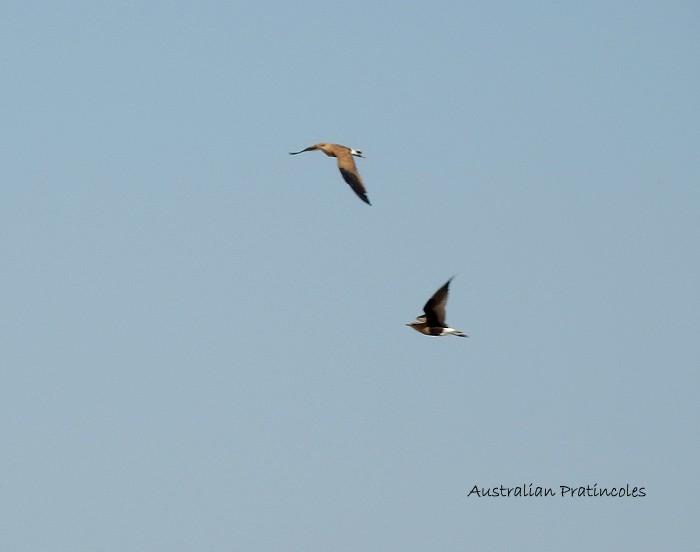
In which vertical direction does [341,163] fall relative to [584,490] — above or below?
above

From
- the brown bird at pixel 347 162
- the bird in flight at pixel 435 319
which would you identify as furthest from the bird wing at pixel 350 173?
the bird in flight at pixel 435 319

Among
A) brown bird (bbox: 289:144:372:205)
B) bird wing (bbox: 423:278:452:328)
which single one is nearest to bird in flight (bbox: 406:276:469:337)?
bird wing (bbox: 423:278:452:328)

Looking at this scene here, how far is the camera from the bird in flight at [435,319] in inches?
2244

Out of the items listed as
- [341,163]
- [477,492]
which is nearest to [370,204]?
[341,163]

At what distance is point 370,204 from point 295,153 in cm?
530

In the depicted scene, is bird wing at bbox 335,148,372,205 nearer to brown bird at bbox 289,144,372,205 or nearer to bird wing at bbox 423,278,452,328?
brown bird at bbox 289,144,372,205

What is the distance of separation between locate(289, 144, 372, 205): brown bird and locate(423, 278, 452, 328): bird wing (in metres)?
3.86

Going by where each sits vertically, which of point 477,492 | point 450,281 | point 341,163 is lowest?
point 477,492

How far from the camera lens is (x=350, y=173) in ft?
202

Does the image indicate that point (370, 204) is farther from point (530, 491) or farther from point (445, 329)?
point (530, 491)

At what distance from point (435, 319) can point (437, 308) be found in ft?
1.35

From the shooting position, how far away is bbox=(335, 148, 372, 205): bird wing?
6022 centimetres

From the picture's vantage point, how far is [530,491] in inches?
2405

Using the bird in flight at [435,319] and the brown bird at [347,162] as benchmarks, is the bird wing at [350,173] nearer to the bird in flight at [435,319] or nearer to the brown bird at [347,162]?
the brown bird at [347,162]
